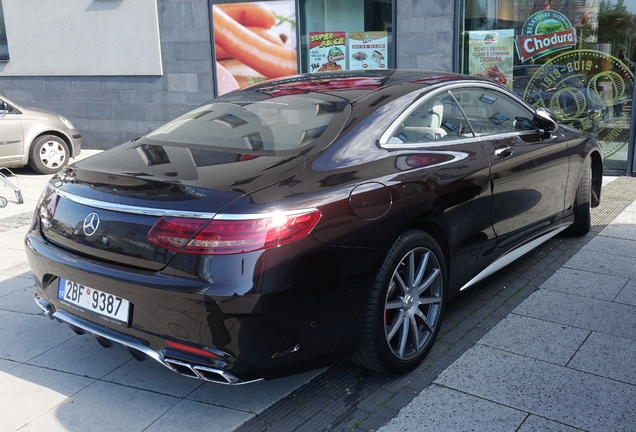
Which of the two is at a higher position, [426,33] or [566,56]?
[426,33]

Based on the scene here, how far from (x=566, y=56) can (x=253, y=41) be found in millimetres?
5012

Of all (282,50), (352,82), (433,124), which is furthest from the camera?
(282,50)

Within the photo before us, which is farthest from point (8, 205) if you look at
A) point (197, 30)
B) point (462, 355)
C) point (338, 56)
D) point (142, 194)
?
point (462, 355)

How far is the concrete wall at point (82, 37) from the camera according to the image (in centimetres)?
1148

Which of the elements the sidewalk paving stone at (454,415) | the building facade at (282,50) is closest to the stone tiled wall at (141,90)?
the building facade at (282,50)

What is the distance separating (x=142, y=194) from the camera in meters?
2.95

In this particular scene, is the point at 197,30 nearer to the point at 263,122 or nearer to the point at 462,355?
the point at 263,122

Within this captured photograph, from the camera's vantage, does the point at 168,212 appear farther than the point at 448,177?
No

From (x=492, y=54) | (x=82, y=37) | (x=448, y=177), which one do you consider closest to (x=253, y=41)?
(x=82, y=37)

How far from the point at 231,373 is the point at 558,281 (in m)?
2.94

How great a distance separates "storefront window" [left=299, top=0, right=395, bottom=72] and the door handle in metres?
5.83

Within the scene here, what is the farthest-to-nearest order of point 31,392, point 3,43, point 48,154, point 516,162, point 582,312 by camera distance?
point 3,43, point 48,154, point 516,162, point 582,312, point 31,392

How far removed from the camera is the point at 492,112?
14.9ft

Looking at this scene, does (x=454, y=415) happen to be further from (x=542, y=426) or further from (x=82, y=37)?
(x=82, y=37)
